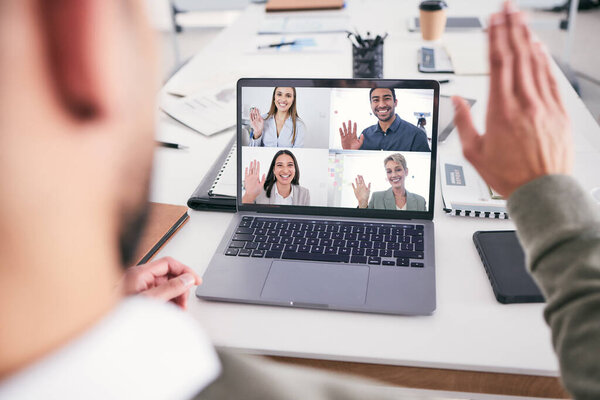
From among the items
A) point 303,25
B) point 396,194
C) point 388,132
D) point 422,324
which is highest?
point 303,25

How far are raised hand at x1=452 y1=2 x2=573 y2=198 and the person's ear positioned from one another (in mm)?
560

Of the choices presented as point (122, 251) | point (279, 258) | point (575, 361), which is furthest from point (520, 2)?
point (122, 251)

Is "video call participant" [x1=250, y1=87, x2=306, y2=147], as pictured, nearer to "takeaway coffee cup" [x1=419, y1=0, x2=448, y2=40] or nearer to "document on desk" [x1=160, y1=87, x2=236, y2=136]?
"document on desk" [x1=160, y1=87, x2=236, y2=136]

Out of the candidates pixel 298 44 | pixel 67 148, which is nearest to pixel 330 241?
pixel 67 148

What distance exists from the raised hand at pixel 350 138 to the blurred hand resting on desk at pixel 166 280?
0.38 meters

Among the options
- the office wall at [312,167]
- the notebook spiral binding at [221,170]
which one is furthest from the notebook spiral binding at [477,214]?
the notebook spiral binding at [221,170]

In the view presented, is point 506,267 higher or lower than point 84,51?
lower

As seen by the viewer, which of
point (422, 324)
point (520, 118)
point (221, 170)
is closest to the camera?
point (520, 118)

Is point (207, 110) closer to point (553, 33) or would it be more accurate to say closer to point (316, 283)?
point (316, 283)

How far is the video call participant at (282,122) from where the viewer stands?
1055 millimetres

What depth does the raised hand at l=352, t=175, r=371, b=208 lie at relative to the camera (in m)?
1.03

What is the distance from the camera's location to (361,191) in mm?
1034

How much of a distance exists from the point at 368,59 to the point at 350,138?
24.9 inches

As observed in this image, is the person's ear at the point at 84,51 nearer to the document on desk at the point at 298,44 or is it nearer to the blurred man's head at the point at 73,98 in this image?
the blurred man's head at the point at 73,98
